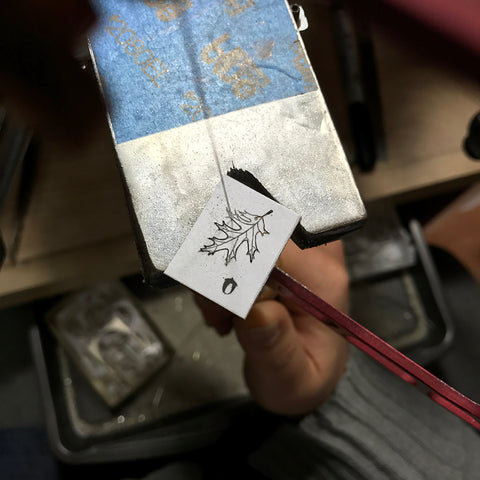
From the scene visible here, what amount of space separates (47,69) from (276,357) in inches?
12.3

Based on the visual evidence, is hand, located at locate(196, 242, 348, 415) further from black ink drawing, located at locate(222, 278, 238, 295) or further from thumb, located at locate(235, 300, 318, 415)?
black ink drawing, located at locate(222, 278, 238, 295)

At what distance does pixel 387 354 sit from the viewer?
26 cm

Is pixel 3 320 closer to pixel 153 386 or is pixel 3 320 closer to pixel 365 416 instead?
pixel 153 386

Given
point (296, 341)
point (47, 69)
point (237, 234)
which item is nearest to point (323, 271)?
point (296, 341)

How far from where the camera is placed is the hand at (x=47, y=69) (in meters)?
0.31

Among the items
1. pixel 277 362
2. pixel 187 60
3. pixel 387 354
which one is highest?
pixel 187 60

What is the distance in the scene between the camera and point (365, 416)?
445 mm

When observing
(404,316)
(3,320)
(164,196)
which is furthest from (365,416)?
(3,320)

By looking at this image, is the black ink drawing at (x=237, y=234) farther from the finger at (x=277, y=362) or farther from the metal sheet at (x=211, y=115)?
the finger at (x=277, y=362)

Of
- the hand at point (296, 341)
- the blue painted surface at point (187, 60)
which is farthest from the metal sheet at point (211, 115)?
the hand at point (296, 341)

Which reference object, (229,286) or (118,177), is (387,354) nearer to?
(229,286)

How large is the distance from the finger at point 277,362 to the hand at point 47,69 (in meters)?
0.20

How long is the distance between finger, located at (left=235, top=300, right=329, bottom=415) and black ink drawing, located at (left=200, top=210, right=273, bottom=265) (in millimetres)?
118

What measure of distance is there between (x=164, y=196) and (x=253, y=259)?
0.20 feet
